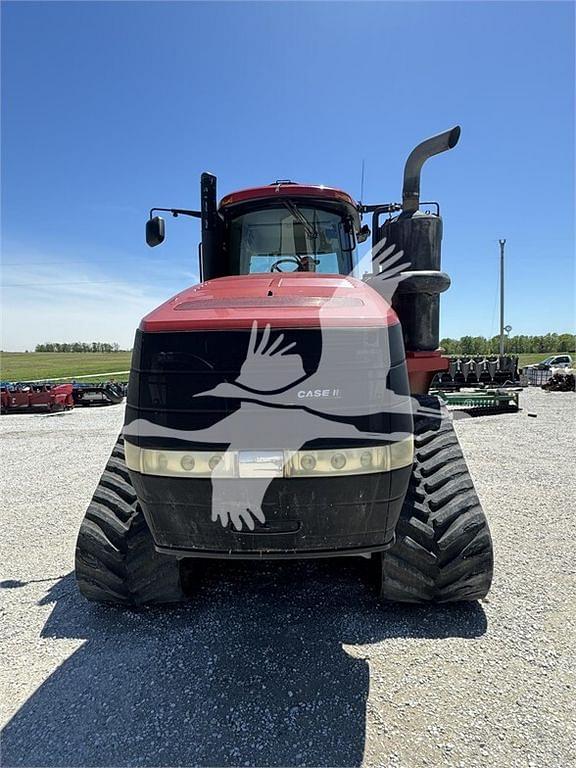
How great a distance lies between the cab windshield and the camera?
337 centimetres

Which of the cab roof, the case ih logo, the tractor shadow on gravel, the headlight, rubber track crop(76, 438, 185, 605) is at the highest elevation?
the cab roof

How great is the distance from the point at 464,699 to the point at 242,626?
3.96 ft

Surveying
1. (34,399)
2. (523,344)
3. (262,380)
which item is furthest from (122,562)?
(523,344)

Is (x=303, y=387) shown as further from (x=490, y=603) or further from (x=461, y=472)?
(x=490, y=603)

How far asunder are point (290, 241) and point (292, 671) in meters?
2.66

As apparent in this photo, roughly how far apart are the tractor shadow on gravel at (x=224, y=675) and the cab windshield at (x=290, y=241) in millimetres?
2172

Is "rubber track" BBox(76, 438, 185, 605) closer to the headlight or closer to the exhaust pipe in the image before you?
the headlight

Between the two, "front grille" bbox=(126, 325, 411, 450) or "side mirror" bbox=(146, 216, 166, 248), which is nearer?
"front grille" bbox=(126, 325, 411, 450)

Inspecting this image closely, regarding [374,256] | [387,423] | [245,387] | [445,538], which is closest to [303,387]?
[245,387]

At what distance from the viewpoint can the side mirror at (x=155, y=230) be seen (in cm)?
378

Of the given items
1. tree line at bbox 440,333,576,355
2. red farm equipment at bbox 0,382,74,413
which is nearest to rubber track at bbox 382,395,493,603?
red farm equipment at bbox 0,382,74,413

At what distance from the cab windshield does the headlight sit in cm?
181

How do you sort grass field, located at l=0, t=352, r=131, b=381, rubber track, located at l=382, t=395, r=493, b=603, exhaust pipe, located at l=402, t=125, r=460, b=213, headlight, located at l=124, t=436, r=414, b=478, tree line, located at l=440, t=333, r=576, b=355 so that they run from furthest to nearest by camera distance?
tree line, located at l=440, t=333, r=576, b=355 < grass field, located at l=0, t=352, r=131, b=381 < exhaust pipe, located at l=402, t=125, r=460, b=213 < rubber track, located at l=382, t=395, r=493, b=603 < headlight, located at l=124, t=436, r=414, b=478

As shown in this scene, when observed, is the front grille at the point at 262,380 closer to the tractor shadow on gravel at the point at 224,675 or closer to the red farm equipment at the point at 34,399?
the tractor shadow on gravel at the point at 224,675
